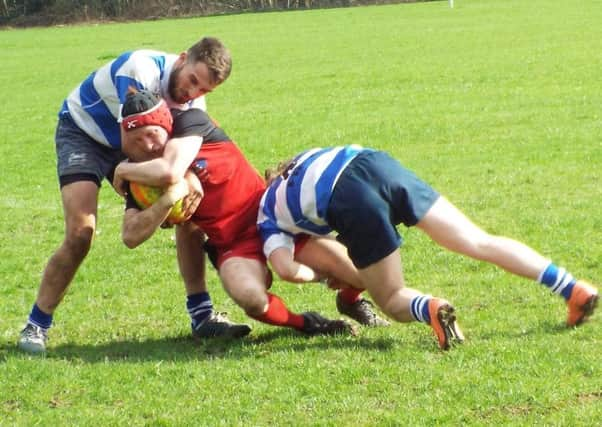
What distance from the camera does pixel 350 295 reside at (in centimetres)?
671

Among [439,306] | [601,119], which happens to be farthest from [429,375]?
[601,119]

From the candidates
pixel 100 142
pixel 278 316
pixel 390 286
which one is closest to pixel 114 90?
pixel 100 142

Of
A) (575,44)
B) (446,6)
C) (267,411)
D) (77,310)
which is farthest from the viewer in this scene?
(446,6)

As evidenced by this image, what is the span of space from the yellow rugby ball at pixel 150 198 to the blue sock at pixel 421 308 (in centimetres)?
140

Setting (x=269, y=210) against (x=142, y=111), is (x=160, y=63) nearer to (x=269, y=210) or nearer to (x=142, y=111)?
(x=142, y=111)

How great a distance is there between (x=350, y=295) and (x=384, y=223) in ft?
2.62

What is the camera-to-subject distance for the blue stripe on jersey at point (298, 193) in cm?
627

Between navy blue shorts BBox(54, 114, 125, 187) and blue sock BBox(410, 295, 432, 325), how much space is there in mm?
2150

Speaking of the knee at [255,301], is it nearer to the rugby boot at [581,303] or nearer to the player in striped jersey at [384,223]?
the player in striped jersey at [384,223]

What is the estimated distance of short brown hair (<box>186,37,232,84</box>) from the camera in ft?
20.6

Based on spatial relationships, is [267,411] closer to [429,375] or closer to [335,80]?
[429,375]

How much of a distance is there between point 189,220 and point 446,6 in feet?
133

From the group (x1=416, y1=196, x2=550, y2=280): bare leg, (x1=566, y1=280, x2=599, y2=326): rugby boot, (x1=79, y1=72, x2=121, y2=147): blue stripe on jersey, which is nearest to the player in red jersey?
(x1=79, y1=72, x2=121, y2=147): blue stripe on jersey

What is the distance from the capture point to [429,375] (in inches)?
217
